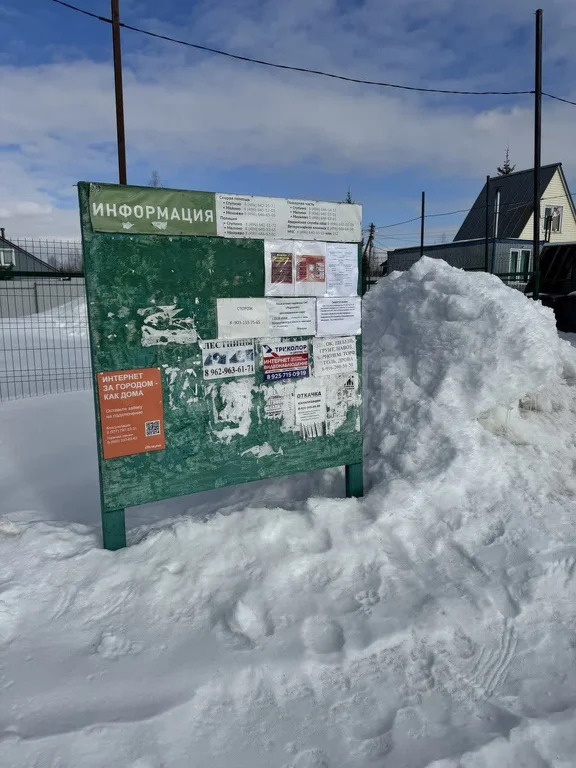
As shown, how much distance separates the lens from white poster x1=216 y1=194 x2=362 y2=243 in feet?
10.8

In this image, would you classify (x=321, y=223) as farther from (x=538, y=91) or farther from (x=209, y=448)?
(x=538, y=91)

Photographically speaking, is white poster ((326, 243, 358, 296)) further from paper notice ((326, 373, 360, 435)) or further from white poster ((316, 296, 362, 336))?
paper notice ((326, 373, 360, 435))

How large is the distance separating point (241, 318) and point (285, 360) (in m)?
0.43

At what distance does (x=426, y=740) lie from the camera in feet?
6.77

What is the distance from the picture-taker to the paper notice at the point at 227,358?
3.30m

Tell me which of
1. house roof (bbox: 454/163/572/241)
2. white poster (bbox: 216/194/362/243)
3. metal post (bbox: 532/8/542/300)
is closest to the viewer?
white poster (bbox: 216/194/362/243)

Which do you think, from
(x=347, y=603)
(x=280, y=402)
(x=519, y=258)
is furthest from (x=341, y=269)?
(x=519, y=258)

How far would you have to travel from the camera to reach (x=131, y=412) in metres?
3.13

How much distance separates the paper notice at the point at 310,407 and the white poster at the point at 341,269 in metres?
0.65

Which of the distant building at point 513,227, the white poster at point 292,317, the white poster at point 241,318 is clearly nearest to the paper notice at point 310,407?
the white poster at point 292,317

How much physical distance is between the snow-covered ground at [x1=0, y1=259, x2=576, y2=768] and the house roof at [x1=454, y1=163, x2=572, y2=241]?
103 feet

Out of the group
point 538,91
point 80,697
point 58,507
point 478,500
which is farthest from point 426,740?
point 538,91

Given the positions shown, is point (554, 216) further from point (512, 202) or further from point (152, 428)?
point (152, 428)

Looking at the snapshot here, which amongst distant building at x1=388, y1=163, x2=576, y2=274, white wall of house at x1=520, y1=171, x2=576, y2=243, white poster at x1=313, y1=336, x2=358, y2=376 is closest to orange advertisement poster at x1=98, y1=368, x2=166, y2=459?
white poster at x1=313, y1=336, x2=358, y2=376
